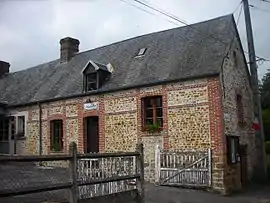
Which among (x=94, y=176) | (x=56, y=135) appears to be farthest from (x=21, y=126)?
(x=94, y=176)

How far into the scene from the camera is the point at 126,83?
17766 millimetres

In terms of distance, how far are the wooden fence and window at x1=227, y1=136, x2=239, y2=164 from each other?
731 centimetres

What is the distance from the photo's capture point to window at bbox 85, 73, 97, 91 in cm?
1951

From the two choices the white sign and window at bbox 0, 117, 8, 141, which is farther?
window at bbox 0, 117, 8, 141

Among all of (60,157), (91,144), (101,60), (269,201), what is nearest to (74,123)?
(91,144)

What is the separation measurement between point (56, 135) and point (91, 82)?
3913mm

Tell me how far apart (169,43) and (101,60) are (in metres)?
4.57

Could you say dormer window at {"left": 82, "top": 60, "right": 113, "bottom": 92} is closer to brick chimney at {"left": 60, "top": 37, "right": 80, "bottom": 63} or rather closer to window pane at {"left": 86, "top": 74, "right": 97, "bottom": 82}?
window pane at {"left": 86, "top": 74, "right": 97, "bottom": 82}

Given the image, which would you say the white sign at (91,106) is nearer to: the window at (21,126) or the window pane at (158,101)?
the window pane at (158,101)

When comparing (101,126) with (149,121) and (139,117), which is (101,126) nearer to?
(139,117)

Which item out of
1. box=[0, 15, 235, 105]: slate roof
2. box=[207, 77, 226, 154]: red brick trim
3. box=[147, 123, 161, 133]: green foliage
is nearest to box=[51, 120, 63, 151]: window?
box=[0, 15, 235, 105]: slate roof

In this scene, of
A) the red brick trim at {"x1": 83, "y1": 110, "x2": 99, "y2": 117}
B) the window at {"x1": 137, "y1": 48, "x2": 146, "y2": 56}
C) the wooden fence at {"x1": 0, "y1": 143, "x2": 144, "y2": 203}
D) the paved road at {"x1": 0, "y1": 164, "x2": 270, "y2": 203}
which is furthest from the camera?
the window at {"x1": 137, "y1": 48, "x2": 146, "y2": 56}

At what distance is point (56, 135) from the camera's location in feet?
69.1

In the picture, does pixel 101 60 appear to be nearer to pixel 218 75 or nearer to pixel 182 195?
pixel 218 75
